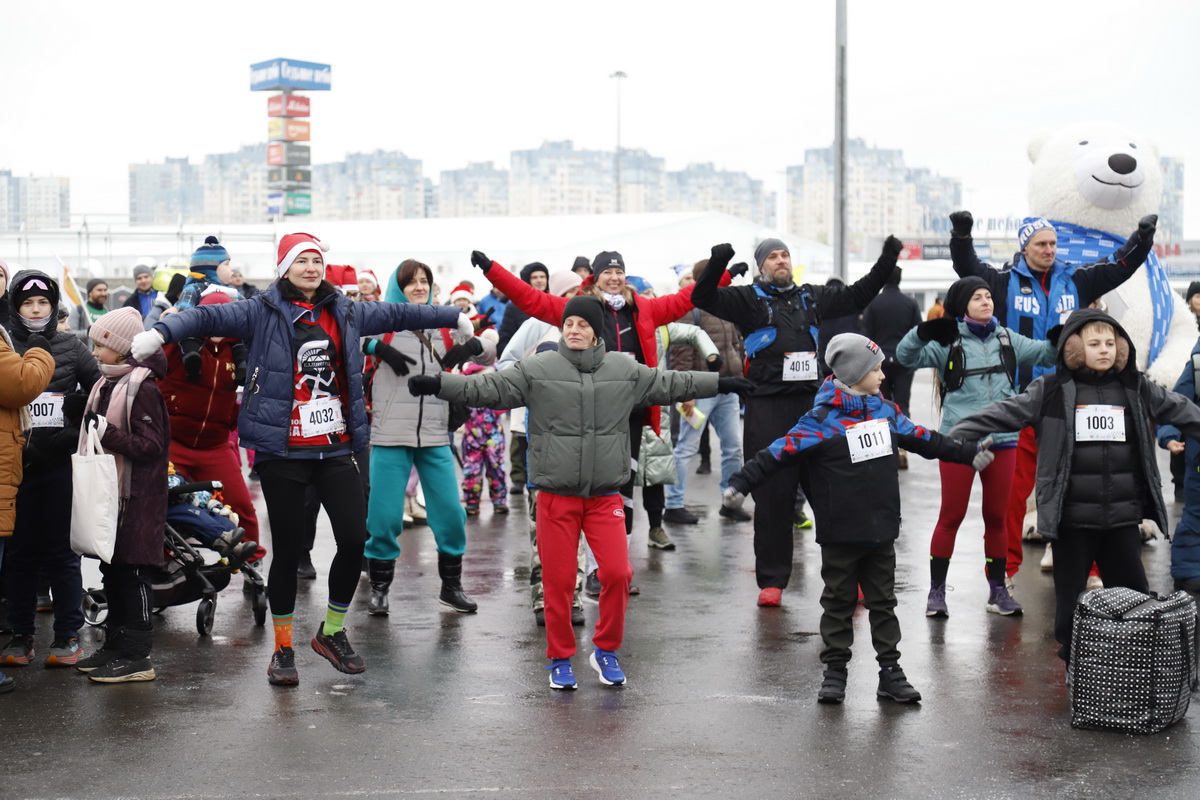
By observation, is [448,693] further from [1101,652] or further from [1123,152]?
[1123,152]

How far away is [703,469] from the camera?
47.9 feet

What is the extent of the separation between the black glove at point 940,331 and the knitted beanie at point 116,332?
12.9 feet

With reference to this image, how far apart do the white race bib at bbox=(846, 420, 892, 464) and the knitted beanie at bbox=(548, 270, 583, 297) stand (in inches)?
107

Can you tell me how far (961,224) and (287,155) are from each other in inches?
4037

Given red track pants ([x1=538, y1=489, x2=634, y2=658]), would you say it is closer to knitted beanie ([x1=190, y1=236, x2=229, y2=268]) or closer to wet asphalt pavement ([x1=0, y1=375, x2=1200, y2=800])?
wet asphalt pavement ([x1=0, y1=375, x2=1200, y2=800])

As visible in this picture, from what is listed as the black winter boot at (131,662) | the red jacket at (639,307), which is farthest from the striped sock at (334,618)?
the red jacket at (639,307)

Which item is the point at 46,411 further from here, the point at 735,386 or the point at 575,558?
the point at 735,386

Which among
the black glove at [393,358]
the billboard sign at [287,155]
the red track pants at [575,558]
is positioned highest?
the billboard sign at [287,155]

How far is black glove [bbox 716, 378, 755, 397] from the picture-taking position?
255 inches

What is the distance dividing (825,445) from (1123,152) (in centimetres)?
588

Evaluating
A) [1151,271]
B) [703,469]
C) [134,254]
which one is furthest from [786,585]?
[134,254]

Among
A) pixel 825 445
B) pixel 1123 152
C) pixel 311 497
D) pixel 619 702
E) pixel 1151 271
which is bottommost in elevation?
pixel 619 702

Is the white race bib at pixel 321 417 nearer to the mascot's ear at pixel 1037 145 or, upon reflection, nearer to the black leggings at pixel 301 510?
the black leggings at pixel 301 510

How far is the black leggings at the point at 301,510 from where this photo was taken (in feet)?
20.7
